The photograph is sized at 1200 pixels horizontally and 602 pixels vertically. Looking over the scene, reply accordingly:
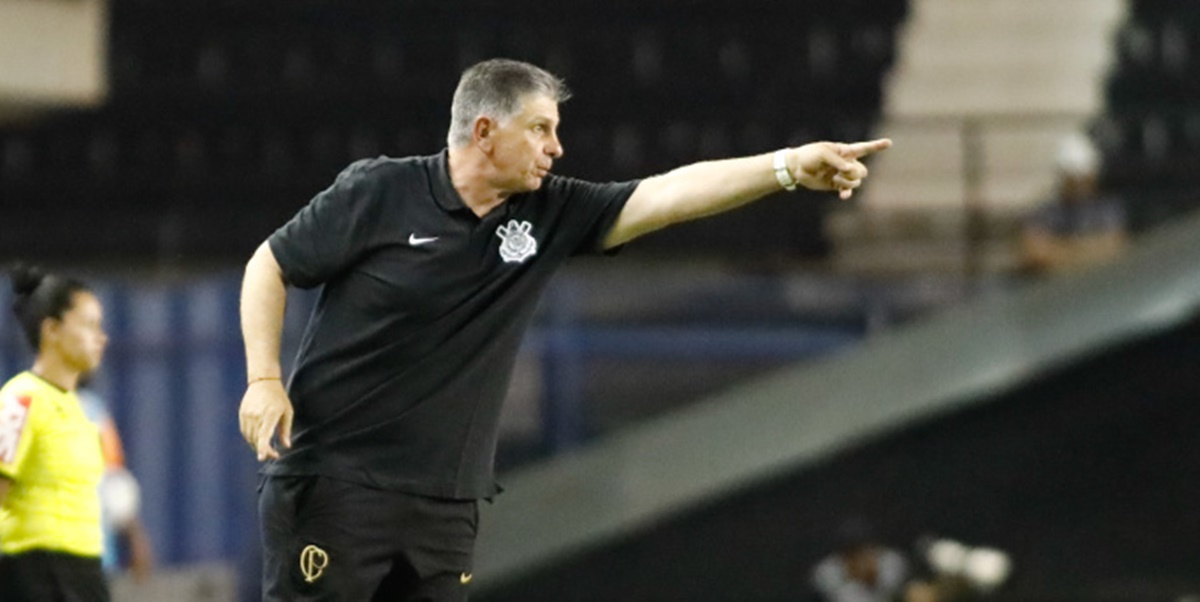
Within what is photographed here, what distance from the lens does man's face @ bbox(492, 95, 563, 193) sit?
410 centimetres

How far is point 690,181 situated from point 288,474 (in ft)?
3.23

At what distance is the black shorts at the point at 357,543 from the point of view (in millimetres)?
4062

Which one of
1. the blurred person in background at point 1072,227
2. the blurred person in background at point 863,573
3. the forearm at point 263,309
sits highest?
the forearm at point 263,309

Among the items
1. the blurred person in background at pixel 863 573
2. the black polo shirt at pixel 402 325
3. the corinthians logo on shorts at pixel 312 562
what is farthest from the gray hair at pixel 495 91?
the blurred person in background at pixel 863 573

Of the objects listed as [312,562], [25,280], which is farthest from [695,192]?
[25,280]

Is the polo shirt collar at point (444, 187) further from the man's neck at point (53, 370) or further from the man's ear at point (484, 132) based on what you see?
the man's neck at point (53, 370)

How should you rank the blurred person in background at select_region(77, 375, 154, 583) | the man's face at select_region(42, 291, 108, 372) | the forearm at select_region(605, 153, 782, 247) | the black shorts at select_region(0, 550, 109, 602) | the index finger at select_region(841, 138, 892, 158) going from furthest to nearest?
the blurred person in background at select_region(77, 375, 154, 583)
the man's face at select_region(42, 291, 108, 372)
the black shorts at select_region(0, 550, 109, 602)
the forearm at select_region(605, 153, 782, 247)
the index finger at select_region(841, 138, 892, 158)

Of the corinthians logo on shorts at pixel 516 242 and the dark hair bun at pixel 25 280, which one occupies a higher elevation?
the corinthians logo on shorts at pixel 516 242

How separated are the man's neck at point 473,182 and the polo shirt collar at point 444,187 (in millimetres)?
11

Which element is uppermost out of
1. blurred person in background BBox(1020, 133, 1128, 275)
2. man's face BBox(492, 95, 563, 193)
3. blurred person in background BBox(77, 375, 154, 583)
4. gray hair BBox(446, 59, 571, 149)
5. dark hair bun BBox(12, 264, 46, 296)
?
gray hair BBox(446, 59, 571, 149)

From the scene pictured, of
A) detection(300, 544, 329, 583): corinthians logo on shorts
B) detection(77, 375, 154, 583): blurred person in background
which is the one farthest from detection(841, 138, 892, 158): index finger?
detection(77, 375, 154, 583): blurred person in background

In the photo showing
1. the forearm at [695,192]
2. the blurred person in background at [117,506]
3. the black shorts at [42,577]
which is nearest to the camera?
the forearm at [695,192]

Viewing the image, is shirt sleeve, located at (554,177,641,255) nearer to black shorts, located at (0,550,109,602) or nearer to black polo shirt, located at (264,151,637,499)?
black polo shirt, located at (264,151,637,499)

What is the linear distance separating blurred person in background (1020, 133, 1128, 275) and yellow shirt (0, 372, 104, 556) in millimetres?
5620
